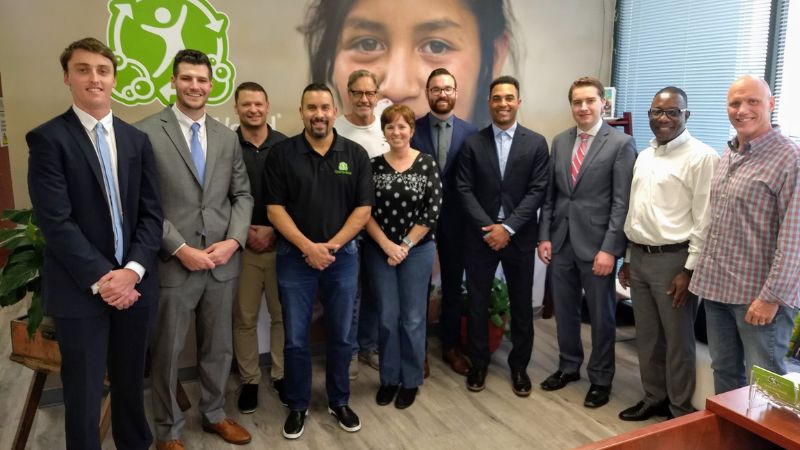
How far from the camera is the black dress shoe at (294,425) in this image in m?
2.84

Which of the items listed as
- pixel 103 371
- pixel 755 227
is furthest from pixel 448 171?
pixel 103 371

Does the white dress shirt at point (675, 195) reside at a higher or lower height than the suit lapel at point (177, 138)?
lower

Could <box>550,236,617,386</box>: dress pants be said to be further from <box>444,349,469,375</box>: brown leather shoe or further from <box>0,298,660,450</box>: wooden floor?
<box>444,349,469,375</box>: brown leather shoe

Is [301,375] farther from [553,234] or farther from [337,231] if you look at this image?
[553,234]

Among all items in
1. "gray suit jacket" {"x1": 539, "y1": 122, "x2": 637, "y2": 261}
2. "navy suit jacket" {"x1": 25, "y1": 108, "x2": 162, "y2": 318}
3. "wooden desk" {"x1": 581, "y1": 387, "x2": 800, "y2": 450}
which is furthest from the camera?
"gray suit jacket" {"x1": 539, "y1": 122, "x2": 637, "y2": 261}

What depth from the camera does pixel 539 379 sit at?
353cm

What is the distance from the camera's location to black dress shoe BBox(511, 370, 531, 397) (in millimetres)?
3303

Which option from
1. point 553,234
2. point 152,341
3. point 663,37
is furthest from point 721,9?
point 152,341

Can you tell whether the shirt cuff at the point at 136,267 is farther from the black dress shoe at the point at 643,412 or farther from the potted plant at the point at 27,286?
the black dress shoe at the point at 643,412

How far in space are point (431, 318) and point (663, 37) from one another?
2692mm

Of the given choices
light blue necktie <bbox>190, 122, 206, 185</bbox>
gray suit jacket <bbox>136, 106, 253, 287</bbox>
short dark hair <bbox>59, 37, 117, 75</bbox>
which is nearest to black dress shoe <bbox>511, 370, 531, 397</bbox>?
gray suit jacket <bbox>136, 106, 253, 287</bbox>

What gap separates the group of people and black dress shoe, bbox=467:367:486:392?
18 mm

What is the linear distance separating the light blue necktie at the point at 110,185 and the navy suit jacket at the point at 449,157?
Answer: 1.63 metres

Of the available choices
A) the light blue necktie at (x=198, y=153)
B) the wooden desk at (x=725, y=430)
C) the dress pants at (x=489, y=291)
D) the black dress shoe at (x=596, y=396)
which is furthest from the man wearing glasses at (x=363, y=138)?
the wooden desk at (x=725, y=430)
